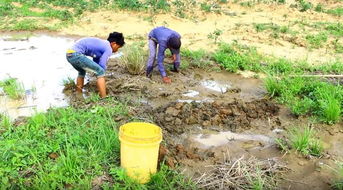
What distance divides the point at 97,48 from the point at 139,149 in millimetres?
2900

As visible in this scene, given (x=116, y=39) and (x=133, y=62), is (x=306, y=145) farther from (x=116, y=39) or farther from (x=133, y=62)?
(x=133, y=62)

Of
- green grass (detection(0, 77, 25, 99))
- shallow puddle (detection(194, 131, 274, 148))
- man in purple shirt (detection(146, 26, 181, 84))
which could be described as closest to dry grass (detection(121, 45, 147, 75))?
man in purple shirt (detection(146, 26, 181, 84))

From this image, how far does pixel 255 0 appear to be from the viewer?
528 inches

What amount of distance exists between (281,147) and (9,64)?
243 inches

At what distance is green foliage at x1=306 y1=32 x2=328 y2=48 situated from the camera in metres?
9.34

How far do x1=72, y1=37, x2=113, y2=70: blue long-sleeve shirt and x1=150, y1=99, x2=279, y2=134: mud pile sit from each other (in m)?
1.19

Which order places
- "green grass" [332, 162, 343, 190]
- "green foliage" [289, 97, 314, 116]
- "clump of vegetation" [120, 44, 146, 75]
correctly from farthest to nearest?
"clump of vegetation" [120, 44, 146, 75], "green foliage" [289, 97, 314, 116], "green grass" [332, 162, 343, 190]

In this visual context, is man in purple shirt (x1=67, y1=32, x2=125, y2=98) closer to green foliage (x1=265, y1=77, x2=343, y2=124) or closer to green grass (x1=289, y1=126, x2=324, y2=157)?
green foliage (x1=265, y1=77, x2=343, y2=124)

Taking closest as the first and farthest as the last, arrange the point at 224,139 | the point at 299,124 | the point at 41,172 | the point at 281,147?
the point at 41,172 < the point at 281,147 < the point at 224,139 < the point at 299,124

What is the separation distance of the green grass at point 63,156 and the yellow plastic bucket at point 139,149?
0.10 metres

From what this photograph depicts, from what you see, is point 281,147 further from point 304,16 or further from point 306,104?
point 304,16

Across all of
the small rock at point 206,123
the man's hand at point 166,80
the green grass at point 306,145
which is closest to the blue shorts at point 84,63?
the man's hand at point 166,80

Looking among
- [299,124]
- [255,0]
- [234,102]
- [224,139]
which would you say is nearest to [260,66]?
[234,102]

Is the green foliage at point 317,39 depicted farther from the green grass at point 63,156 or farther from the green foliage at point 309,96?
the green grass at point 63,156
